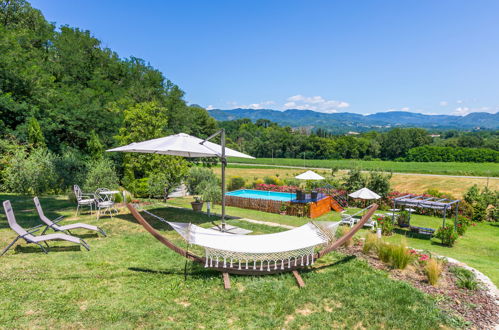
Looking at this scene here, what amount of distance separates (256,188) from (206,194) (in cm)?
724

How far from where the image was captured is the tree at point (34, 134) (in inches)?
655

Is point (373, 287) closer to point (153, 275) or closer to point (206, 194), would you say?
point (153, 275)

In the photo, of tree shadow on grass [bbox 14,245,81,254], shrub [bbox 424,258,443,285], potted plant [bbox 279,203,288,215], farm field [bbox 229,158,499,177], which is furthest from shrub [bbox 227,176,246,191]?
shrub [bbox 424,258,443,285]

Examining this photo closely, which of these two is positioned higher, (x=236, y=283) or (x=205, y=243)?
(x=205, y=243)

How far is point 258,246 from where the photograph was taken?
507 centimetres

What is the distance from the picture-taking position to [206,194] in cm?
1367

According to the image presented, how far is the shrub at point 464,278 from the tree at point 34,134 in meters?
19.6

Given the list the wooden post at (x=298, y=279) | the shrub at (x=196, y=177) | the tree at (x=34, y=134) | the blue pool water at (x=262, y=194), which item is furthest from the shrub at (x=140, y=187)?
the wooden post at (x=298, y=279)

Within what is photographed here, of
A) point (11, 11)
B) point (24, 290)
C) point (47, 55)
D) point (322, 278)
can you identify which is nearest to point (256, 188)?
point (322, 278)

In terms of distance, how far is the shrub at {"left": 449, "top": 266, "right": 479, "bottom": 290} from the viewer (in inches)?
188

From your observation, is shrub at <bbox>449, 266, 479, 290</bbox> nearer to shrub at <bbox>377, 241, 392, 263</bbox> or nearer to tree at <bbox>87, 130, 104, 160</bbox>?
shrub at <bbox>377, 241, 392, 263</bbox>

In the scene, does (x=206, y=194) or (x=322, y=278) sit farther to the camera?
(x=206, y=194)

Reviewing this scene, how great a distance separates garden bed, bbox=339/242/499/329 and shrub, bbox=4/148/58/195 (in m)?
15.0

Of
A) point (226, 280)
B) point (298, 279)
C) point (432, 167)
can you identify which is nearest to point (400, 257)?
point (298, 279)
